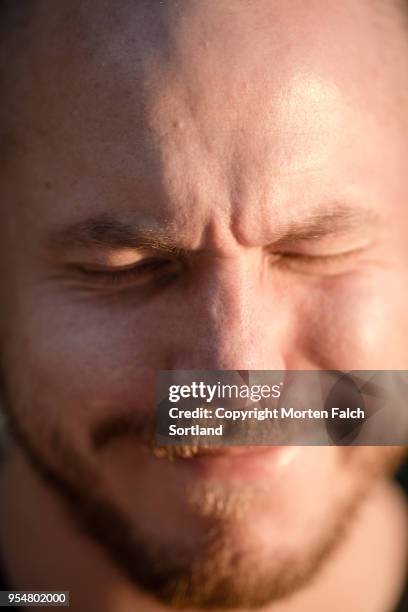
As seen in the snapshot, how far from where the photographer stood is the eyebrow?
0.67 meters

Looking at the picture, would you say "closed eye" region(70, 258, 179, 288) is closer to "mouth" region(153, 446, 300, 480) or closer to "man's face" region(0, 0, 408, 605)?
"man's face" region(0, 0, 408, 605)

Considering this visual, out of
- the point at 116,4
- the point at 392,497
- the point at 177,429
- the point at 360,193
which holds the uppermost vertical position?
the point at 116,4

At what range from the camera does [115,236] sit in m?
0.67

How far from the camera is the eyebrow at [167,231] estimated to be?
2.19ft

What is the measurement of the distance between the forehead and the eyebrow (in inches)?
0.8

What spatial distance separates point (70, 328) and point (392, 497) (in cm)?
65

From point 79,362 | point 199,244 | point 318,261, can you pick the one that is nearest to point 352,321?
point 318,261

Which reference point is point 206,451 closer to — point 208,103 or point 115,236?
point 115,236

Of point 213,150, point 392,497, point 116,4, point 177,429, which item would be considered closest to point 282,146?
point 213,150

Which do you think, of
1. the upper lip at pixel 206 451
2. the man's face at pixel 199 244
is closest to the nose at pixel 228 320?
the man's face at pixel 199 244

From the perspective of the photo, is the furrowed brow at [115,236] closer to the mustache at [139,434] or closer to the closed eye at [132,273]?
the closed eye at [132,273]

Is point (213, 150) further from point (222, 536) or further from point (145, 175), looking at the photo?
point (222, 536)

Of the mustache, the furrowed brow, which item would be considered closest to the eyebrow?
the furrowed brow

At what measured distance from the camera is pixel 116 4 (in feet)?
2.17
